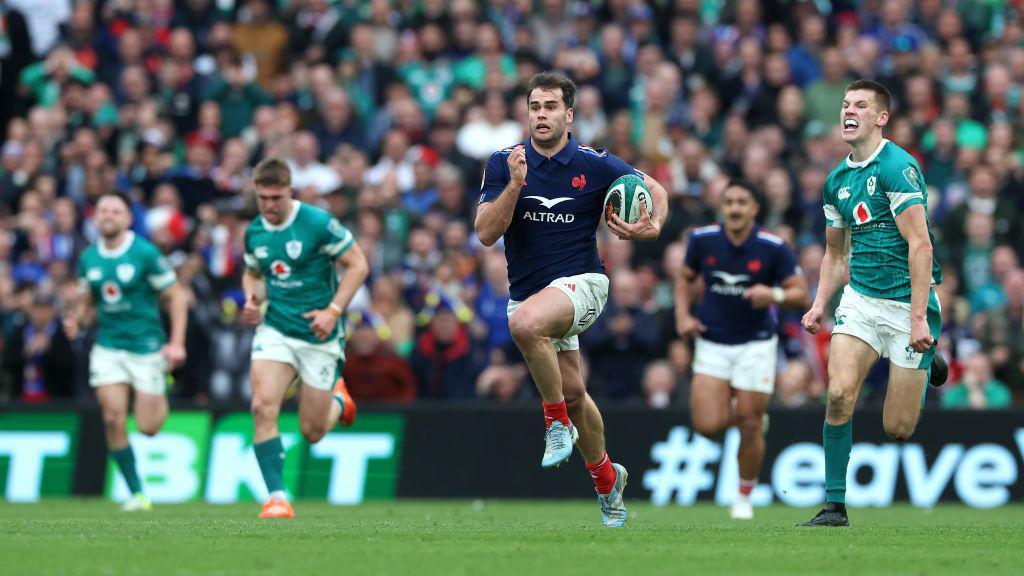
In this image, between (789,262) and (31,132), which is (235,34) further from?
(789,262)

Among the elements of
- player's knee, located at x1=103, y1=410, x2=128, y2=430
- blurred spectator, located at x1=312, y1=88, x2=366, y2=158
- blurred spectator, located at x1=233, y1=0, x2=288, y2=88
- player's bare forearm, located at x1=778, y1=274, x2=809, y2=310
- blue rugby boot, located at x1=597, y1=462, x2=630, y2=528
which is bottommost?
player's knee, located at x1=103, y1=410, x2=128, y2=430

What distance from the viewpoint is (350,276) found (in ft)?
42.7

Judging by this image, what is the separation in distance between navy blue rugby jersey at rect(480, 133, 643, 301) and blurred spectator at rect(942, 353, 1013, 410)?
825 cm

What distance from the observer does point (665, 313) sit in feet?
61.5

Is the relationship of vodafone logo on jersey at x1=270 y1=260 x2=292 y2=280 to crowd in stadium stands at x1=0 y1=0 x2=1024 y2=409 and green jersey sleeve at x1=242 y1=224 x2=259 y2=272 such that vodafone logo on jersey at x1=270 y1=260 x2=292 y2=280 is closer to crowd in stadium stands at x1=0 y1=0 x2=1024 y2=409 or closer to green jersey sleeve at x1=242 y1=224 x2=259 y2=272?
green jersey sleeve at x1=242 y1=224 x2=259 y2=272

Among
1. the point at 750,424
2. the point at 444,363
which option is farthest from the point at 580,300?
the point at 444,363

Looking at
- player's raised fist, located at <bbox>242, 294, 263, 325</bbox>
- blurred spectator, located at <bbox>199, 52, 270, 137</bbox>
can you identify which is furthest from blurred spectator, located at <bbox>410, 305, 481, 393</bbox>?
player's raised fist, located at <bbox>242, 294, 263, 325</bbox>

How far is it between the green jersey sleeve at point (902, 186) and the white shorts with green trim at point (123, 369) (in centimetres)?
754

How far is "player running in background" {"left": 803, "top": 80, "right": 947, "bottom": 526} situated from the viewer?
10.6 meters

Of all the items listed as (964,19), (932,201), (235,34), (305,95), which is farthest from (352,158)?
(964,19)

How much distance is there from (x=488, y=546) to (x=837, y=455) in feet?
9.46

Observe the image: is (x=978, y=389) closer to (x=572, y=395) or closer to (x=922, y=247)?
(x=922, y=247)

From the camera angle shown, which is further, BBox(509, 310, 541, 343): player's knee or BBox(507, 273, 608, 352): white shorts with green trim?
BBox(507, 273, 608, 352): white shorts with green trim

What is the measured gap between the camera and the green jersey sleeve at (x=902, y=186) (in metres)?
10.5
